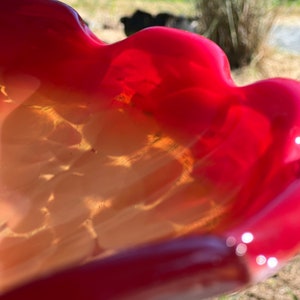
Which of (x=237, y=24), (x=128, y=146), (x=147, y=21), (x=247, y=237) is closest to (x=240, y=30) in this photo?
(x=237, y=24)

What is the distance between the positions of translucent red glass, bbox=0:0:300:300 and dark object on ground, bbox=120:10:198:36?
1865 millimetres

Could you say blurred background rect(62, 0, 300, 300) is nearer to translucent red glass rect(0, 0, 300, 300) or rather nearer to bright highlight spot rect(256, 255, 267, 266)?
translucent red glass rect(0, 0, 300, 300)

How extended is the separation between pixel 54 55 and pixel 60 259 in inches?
18.9

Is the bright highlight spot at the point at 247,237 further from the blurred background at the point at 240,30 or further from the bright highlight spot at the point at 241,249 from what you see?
the blurred background at the point at 240,30

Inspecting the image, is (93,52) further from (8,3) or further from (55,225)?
(55,225)

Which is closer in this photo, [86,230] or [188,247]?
[188,247]

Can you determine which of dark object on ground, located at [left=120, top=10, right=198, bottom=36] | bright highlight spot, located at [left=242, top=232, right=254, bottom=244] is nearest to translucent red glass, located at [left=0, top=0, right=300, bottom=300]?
bright highlight spot, located at [left=242, top=232, right=254, bottom=244]

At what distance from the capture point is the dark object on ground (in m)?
3.32

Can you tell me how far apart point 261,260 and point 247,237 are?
3 cm

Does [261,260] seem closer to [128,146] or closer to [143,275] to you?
[143,275]

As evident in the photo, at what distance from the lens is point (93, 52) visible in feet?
4.66

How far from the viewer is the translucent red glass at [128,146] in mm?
1017

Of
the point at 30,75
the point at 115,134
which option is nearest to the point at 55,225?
the point at 115,134

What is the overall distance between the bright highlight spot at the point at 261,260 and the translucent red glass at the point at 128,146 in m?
0.01
